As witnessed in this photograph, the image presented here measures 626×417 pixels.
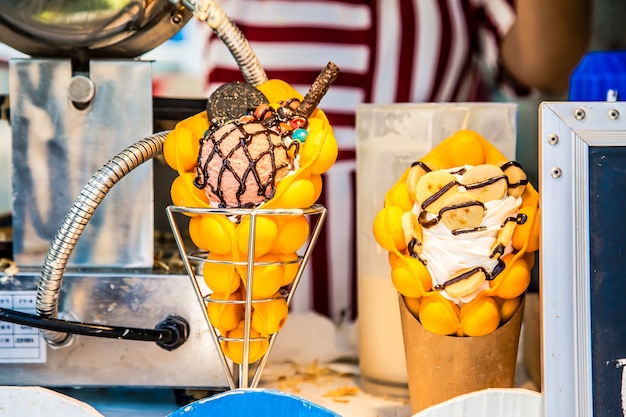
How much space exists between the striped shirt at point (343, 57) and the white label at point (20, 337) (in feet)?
2.56

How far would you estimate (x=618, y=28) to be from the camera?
1477 millimetres

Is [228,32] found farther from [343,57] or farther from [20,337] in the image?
[343,57]

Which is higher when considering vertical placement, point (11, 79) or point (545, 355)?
point (11, 79)

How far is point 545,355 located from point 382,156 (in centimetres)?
35

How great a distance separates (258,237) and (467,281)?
20cm

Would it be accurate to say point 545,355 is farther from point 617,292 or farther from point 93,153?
point 93,153

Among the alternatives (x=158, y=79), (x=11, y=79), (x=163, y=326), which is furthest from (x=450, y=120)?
(x=158, y=79)

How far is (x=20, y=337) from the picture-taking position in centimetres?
90

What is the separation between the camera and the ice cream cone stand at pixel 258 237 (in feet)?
2.30

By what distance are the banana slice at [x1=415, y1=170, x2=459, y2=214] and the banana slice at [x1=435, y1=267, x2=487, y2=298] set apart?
0.21ft

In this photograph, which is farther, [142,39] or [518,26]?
[518,26]

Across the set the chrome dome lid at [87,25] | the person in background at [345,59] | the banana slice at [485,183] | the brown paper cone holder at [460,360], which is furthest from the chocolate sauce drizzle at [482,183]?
the person in background at [345,59]

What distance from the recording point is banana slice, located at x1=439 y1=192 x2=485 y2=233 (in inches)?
29.7

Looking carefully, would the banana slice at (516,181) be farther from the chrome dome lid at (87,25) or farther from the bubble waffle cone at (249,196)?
the chrome dome lid at (87,25)
